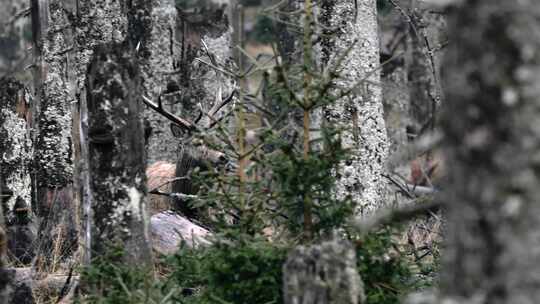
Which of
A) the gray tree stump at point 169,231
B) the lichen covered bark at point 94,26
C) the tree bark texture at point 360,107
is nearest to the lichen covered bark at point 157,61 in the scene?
the lichen covered bark at point 94,26

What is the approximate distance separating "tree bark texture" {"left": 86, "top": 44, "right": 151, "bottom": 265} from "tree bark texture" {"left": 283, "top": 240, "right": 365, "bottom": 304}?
5.57ft

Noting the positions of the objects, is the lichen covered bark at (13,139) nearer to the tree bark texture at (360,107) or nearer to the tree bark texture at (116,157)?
the tree bark texture at (360,107)

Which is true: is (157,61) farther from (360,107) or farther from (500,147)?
(500,147)

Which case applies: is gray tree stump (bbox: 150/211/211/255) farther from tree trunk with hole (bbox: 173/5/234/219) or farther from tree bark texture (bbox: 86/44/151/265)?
tree trunk with hole (bbox: 173/5/234/219)

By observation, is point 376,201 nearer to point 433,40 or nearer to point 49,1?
point 49,1

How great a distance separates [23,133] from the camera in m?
11.2

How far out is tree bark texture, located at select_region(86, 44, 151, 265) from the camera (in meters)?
6.11

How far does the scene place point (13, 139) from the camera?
11.1 m

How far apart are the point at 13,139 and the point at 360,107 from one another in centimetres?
485

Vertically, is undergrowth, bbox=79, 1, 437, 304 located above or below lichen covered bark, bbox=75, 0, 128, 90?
below

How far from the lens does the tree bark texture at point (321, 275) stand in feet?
15.3

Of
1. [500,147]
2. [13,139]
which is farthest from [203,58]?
[500,147]

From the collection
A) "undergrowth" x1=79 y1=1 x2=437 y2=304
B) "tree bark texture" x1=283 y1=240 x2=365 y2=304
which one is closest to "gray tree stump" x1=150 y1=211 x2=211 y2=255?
"undergrowth" x1=79 y1=1 x2=437 y2=304

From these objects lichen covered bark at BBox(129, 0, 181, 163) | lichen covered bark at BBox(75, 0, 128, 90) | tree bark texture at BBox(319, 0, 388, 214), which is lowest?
tree bark texture at BBox(319, 0, 388, 214)
